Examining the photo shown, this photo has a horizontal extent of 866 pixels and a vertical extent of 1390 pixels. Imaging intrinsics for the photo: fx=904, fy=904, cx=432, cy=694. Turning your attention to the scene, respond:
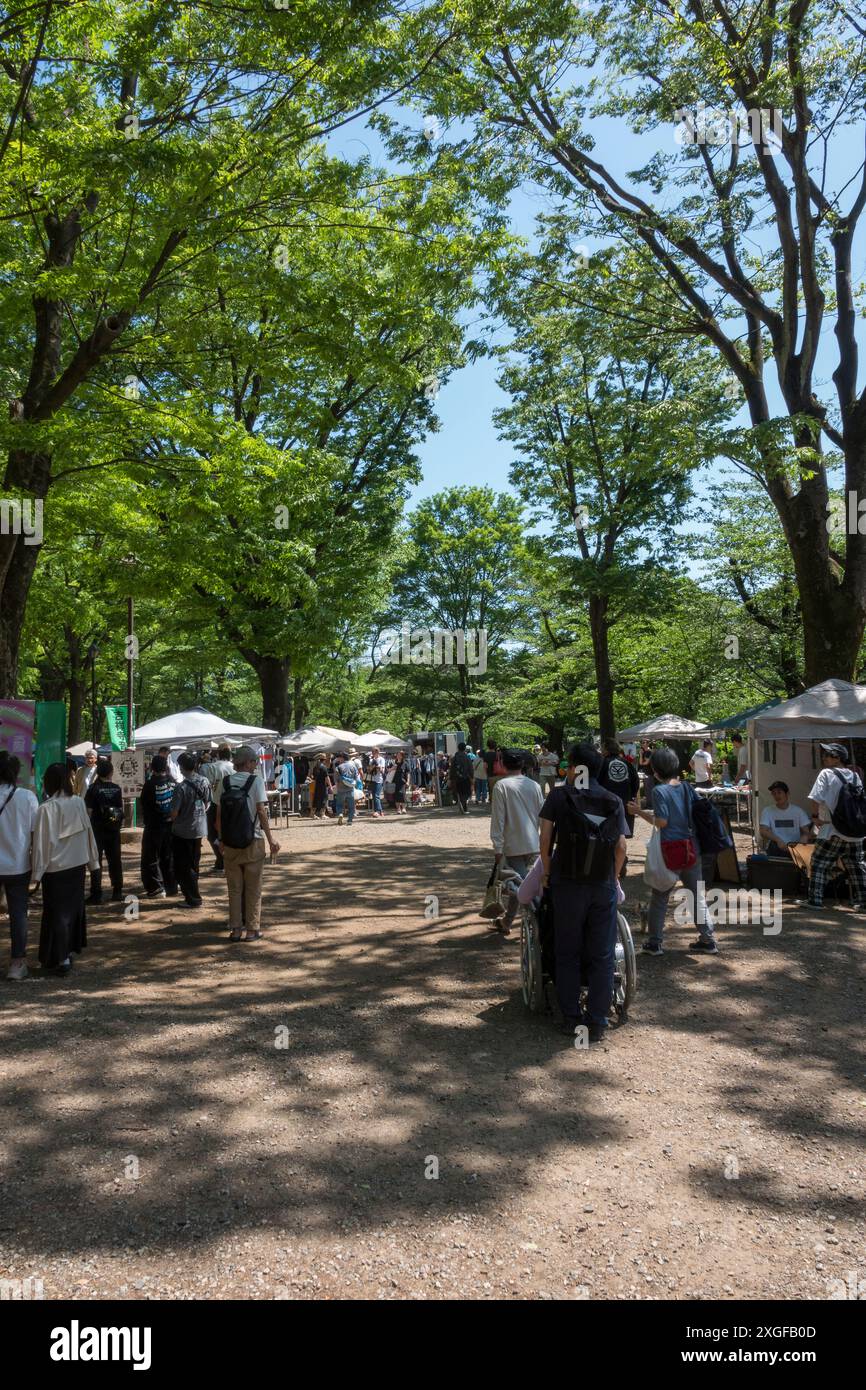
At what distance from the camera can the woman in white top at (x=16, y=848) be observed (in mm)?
6887

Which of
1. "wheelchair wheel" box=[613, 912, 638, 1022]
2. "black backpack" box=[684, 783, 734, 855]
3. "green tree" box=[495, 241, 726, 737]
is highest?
"green tree" box=[495, 241, 726, 737]

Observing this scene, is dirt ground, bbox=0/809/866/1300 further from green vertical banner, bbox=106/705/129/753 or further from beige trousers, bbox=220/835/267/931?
green vertical banner, bbox=106/705/129/753

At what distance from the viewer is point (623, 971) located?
5949mm

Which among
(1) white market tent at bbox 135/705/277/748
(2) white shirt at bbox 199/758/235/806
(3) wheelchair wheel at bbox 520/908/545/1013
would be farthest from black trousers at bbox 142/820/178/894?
(3) wheelchair wheel at bbox 520/908/545/1013

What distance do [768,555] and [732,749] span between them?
5684 mm

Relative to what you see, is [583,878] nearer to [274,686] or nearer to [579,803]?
[579,803]

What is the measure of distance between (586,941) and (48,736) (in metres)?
7.39

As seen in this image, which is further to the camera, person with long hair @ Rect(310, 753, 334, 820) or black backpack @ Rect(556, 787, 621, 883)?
person with long hair @ Rect(310, 753, 334, 820)

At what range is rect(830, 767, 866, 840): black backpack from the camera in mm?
9297

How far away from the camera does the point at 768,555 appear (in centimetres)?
2561

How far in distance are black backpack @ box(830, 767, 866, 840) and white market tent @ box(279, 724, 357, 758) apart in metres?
17.9

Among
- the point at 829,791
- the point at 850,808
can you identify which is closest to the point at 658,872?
the point at 829,791

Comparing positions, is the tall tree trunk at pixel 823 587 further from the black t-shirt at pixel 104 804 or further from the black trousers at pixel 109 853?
the black trousers at pixel 109 853
